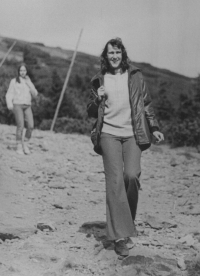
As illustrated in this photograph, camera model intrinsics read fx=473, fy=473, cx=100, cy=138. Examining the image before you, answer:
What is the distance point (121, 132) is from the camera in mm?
3807

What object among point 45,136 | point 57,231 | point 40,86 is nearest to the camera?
point 57,231

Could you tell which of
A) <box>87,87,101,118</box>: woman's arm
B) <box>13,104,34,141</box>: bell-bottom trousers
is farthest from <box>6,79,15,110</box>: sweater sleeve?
<box>87,87,101,118</box>: woman's arm

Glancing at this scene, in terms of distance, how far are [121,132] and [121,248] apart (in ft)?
3.01

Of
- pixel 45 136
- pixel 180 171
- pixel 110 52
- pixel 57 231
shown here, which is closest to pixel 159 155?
pixel 180 171

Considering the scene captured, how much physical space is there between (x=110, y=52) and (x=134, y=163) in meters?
0.94

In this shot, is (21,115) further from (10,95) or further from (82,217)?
(82,217)

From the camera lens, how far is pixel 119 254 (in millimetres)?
3727

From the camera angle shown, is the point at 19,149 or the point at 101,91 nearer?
the point at 101,91

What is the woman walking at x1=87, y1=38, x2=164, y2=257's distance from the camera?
12.3 ft

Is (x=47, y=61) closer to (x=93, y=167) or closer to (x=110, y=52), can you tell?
(x=93, y=167)

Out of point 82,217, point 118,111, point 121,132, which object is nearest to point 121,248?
point 121,132

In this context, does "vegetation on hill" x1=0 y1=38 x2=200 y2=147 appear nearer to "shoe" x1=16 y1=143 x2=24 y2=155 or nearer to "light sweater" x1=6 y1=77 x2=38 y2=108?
"light sweater" x1=6 y1=77 x2=38 y2=108

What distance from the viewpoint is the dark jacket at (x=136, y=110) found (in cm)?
378

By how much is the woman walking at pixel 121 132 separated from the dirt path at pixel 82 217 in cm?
31
